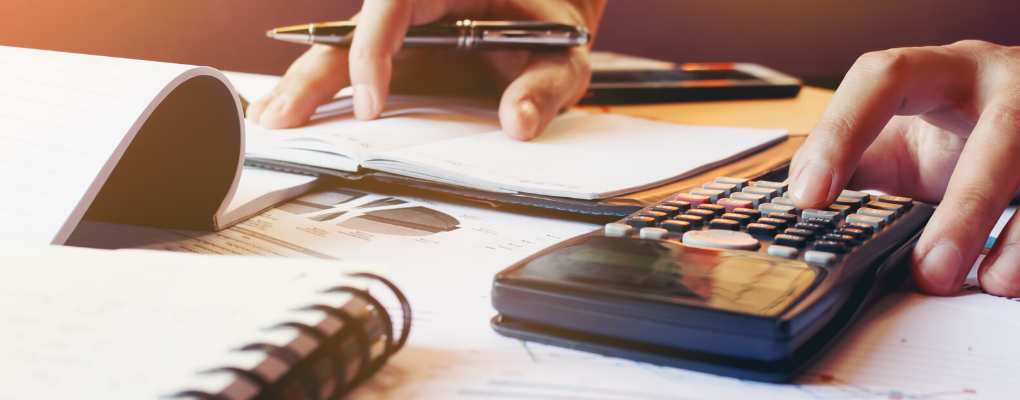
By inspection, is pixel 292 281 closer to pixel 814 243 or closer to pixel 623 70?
pixel 814 243

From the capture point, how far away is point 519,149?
641 mm

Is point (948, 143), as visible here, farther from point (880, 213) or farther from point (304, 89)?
point (304, 89)

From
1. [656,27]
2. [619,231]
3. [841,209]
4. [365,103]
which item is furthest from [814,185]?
[656,27]

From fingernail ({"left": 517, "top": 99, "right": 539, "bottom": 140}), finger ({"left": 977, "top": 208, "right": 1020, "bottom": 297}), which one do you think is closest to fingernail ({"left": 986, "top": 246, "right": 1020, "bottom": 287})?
finger ({"left": 977, "top": 208, "right": 1020, "bottom": 297})

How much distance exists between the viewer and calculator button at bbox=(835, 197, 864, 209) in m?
0.43

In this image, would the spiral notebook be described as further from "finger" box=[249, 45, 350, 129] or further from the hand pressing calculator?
"finger" box=[249, 45, 350, 129]

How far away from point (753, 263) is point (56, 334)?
27 cm

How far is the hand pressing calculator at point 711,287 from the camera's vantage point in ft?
0.87

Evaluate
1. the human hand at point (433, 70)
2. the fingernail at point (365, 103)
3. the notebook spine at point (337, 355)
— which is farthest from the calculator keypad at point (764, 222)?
the fingernail at point (365, 103)

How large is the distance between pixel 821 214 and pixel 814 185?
2cm

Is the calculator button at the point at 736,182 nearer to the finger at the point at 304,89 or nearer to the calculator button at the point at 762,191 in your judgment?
the calculator button at the point at 762,191

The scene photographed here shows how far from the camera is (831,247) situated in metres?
0.34

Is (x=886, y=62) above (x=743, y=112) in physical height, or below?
above

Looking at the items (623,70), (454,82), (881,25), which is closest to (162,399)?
(454,82)
